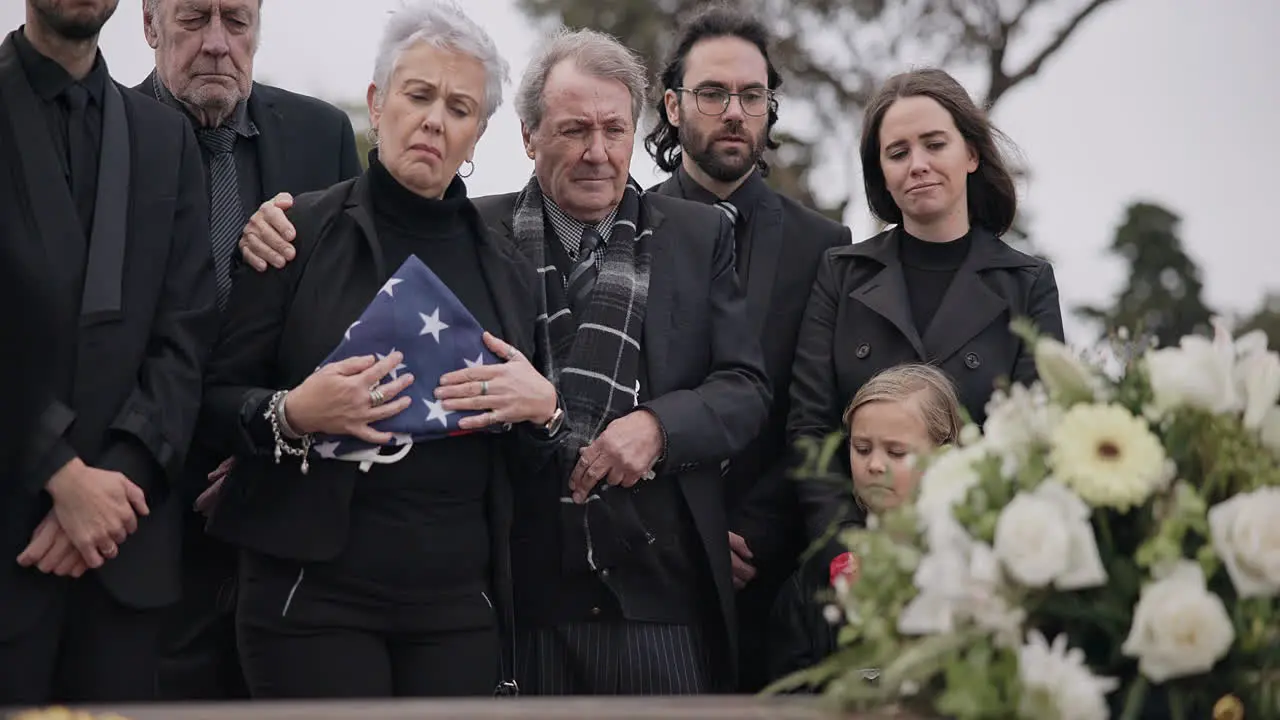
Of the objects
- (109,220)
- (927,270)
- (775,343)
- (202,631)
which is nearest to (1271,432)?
(927,270)

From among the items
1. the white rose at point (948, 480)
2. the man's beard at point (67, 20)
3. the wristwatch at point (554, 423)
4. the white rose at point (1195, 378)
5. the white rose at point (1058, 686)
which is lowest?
the white rose at point (1058, 686)

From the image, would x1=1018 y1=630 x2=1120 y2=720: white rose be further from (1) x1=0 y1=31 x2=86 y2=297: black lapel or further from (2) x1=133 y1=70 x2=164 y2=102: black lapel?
(2) x1=133 y1=70 x2=164 y2=102: black lapel

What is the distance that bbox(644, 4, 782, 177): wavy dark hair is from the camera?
207 inches

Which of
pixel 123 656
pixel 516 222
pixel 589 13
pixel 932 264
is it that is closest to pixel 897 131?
pixel 932 264

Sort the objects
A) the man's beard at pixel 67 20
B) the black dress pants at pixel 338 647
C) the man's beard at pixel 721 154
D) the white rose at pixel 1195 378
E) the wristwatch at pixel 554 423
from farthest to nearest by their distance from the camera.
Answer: the man's beard at pixel 721 154 < the wristwatch at pixel 554 423 < the man's beard at pixel 67 20 < the black dress pants at pixel 338 647 < the white rose at pixel 1195 378

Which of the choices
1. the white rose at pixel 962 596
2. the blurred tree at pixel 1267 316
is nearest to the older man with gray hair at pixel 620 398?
the white rose at pixel 962 596

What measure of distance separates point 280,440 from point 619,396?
0.91 m

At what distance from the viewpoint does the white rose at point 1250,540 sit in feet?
7.54

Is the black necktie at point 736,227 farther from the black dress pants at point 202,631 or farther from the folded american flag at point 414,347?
the black dress pants at point 202,631

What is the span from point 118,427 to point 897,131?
2323 millimetres

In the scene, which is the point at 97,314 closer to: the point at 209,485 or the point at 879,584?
the point at 209,485

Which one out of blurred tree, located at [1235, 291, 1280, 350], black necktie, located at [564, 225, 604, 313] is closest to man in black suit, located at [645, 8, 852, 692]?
black necktie, located at [564, 225, 604, 313]

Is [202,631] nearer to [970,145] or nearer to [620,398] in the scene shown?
[620,398]

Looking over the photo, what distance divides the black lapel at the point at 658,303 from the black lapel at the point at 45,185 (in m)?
1.40
